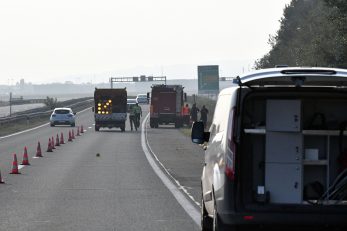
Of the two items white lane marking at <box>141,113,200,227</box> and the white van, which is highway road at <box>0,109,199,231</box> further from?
the white van

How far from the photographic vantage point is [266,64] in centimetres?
11688

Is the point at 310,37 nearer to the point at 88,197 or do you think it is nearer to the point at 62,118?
the point at 62,118

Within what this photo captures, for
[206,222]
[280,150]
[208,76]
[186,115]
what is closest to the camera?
[280,150]

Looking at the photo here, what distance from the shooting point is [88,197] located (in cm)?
1953

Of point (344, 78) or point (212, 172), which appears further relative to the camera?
point (212, 172)

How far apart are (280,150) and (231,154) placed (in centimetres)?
58

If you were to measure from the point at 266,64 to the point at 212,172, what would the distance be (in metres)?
106

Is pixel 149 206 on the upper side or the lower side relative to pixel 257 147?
lower

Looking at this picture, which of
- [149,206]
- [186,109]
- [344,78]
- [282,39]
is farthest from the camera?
[282,39]

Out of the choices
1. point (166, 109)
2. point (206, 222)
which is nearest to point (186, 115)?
point (166, 109)

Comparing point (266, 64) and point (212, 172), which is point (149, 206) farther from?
point (266, 64)

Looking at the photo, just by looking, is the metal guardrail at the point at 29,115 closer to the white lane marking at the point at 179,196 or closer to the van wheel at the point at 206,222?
the white lane marking at the point at 179,196

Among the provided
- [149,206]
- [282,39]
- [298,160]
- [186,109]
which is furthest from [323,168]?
[282,39]

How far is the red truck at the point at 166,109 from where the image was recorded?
73.0 m
